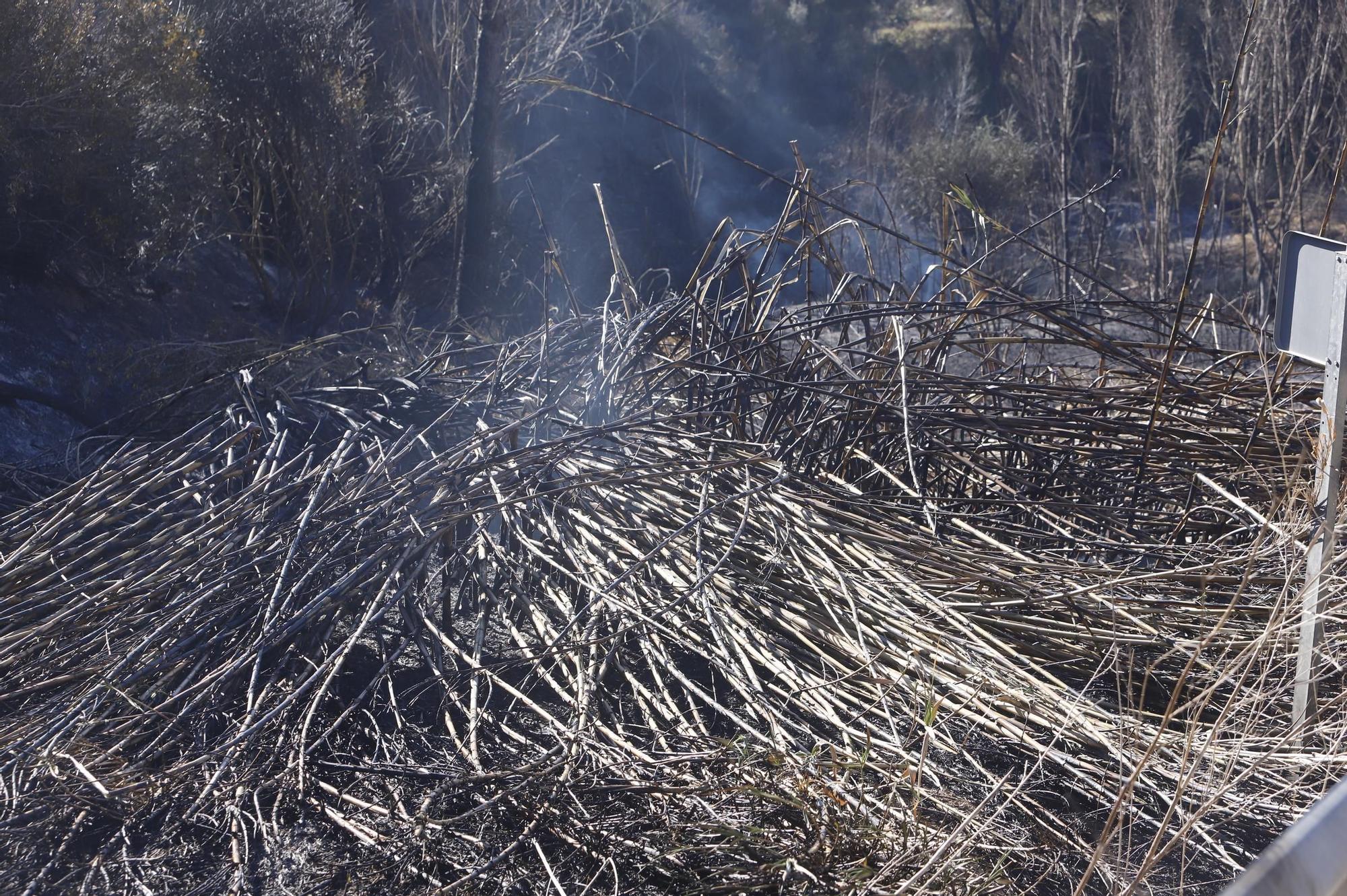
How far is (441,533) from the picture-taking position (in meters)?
2.99

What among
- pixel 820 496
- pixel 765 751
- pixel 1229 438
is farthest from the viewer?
pixel 1229 438

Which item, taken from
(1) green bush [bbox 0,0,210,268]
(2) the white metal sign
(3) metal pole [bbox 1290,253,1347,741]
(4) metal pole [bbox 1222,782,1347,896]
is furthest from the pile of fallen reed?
(1) green bush [bbox 0,0,210,268]

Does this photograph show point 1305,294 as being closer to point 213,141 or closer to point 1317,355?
point 1317,355

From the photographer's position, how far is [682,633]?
297 cm

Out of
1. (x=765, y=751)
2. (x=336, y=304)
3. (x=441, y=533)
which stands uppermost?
(x=441, y=533)

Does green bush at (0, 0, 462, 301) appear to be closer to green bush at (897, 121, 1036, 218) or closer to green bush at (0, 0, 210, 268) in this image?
green bush at (0, 0, 210, 268)

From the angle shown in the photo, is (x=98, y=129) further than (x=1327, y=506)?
Yes

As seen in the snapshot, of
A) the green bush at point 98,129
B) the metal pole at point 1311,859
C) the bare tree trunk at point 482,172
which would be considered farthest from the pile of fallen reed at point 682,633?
the bare tree trunk at point 482,172

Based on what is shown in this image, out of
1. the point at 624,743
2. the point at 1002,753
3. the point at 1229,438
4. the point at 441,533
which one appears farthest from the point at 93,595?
the point at 1229,438

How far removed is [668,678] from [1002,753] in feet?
2.97

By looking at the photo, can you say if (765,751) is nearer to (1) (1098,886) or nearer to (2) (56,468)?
(1) (1098,886)

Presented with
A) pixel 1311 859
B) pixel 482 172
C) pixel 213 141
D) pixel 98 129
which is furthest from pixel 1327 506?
pixel 482 172

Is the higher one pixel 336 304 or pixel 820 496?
pixel 820 496

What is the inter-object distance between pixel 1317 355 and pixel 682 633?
174 cm
